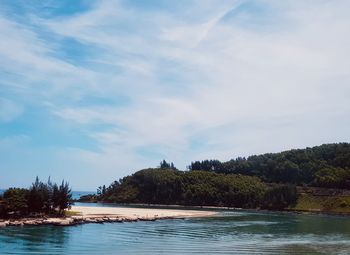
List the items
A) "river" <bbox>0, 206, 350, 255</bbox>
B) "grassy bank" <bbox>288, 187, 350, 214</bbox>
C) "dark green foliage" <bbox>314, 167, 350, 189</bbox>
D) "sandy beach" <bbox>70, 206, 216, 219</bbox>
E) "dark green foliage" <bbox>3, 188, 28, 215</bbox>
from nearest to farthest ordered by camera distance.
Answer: "river" <bbox>0, 206, 350, 255</bbox> < "dark green foliage" <bbox>3, 188, 28, 215</bbox> < "sandy beach" <bbox>70, 206, 216, 219</bbox> < "grassy bank" <bbox>288, 187, 350, 214</bbox> < "dark green foliage" <bbox>314, 167, 350, 189</bbox>

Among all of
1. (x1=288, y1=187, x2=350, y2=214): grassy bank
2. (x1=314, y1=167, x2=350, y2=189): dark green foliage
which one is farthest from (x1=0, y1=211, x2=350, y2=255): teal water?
(x1=314, y1=167, x2=350, y2=189): dark green foliage

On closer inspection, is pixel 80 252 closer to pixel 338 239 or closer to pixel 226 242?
pixel 226 242

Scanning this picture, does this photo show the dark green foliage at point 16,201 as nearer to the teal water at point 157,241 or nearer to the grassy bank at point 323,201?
the teal water at point 157,241

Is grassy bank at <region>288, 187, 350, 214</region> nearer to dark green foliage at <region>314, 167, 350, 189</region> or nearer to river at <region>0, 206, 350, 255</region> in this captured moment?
dark green foliage at <region>314, 167, 350, 189</region>

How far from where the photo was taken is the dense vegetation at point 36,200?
87688mm

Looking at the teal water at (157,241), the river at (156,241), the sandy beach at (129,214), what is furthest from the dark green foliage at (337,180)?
the river at (156,241)

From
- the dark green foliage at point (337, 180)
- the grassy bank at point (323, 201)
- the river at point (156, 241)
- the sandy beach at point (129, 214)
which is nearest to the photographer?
the river at point (156, 241)

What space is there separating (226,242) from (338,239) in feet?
69.0

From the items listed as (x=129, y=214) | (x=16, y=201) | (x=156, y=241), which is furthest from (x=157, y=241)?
(x=129, y=214)

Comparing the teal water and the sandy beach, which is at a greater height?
the sandy beach

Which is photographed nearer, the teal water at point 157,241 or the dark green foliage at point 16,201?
the teal water at point 157,241

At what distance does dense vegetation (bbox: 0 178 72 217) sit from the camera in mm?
87688

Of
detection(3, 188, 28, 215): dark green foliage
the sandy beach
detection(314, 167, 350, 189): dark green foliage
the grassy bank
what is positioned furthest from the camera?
detection(314, 167, 350, 189): dark green foliage

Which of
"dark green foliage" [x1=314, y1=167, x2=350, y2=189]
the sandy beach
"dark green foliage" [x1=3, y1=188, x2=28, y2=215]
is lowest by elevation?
the sandy beach
